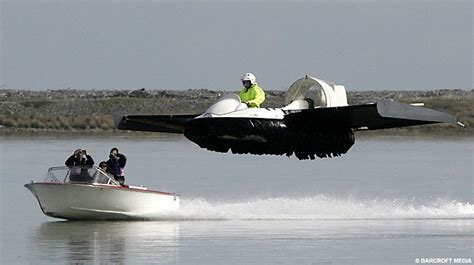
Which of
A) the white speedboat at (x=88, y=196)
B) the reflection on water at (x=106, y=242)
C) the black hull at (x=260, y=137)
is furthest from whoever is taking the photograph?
the white speedboat at (x=88, y=196)

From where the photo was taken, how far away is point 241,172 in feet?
157

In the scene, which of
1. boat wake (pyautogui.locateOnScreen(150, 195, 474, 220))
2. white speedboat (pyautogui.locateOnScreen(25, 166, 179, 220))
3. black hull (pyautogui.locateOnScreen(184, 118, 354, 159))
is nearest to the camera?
black hull (pyautogui.locateOnScreen(184, 118, 354, 159))

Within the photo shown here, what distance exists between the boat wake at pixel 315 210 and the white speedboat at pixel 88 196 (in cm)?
61

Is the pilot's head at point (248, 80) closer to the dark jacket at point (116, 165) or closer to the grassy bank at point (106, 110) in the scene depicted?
the dark jacket at point (116, 165)

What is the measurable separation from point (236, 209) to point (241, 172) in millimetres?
12728

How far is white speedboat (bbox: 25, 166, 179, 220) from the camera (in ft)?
109

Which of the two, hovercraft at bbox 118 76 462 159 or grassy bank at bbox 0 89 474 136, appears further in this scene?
grassy bank at bbox 0 89 474 136

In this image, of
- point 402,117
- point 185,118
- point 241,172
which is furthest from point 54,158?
point 402,117

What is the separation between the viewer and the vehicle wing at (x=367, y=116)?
32312 mm

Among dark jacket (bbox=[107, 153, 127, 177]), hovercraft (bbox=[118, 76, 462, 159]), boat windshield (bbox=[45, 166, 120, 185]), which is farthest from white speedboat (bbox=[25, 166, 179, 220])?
hovercraft (bbox=[118, 76, 462, 159])

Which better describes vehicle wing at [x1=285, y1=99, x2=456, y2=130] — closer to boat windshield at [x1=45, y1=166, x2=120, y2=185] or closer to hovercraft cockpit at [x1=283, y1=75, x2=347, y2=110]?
hovercraft cockpit at [x1=283, y1=75, x2=347, y2=110]

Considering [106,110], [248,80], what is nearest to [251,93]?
[248,80]

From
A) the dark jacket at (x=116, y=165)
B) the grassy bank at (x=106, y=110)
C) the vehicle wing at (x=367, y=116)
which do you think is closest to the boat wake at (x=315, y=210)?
the dark jacket at (x=116, y=165)

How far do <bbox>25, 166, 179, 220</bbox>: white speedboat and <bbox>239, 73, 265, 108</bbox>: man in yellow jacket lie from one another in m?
2.84
